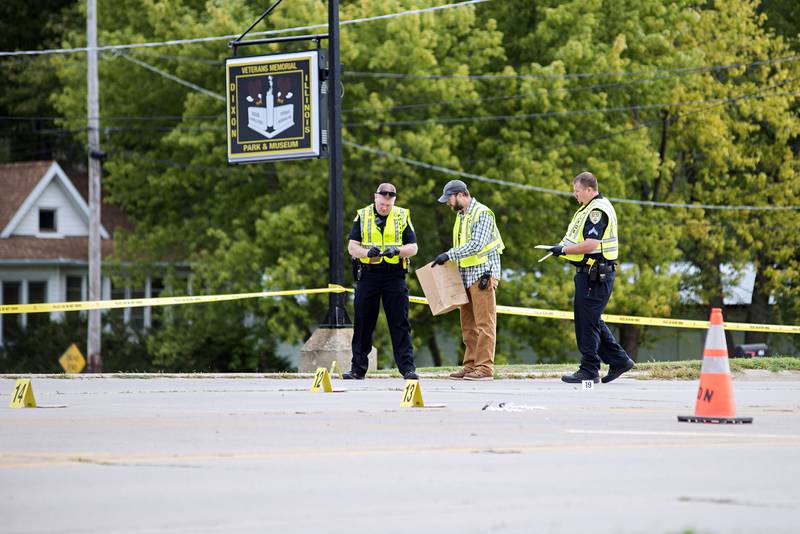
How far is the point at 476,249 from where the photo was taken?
51.8 feet

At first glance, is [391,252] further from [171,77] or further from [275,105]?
[171,77]

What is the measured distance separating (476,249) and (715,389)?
5.55 m

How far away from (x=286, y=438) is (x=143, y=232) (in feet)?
123

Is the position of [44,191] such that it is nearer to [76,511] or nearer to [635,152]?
[635,152]

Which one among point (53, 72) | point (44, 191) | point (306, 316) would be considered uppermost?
point (53, 72)

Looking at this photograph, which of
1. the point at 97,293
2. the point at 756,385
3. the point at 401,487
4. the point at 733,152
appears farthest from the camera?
the point at 733,152

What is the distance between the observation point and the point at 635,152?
133ft

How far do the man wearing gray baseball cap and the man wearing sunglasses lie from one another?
16.1 inches

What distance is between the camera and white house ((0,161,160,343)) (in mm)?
50438

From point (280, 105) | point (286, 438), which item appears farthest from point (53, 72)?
point (286, 438)

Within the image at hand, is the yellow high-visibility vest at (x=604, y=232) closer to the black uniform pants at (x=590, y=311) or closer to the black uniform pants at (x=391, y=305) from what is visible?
the black uniform pants at (x=590, y=311)

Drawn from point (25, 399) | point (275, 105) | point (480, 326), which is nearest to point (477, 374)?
point (480, 326)

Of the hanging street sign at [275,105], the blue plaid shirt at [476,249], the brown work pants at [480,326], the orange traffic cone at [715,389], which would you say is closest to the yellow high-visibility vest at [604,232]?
the blue plaid shirt at [476,249]

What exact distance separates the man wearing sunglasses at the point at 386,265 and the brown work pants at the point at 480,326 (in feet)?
2.58
